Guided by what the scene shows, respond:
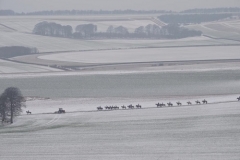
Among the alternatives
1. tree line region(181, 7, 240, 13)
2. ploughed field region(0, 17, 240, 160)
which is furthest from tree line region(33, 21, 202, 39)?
tree line region(181, 7, 240, 13)

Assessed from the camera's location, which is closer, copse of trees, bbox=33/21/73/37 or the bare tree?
the bare tree

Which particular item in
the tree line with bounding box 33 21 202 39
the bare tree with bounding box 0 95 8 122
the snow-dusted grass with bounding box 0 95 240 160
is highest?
the tree line with bounding box 33 21 202 39

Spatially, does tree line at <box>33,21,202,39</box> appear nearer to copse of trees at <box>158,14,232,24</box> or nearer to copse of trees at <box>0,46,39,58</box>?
copse of trees at <box>0,46,39,58</box>

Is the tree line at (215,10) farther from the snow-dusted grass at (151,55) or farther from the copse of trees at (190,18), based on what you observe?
the snow-dusted grass at (151,55)

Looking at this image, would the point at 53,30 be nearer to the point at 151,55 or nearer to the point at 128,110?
the point at 151,55

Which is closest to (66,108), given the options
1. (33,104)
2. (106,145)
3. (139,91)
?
(33,104)

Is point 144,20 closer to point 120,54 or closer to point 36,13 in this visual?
point 36,13

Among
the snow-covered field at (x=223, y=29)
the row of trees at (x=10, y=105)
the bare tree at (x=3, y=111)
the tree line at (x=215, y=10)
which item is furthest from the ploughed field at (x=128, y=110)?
the tree line at (x=215, y=10)

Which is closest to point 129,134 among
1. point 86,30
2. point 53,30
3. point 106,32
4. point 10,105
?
point 10,105
